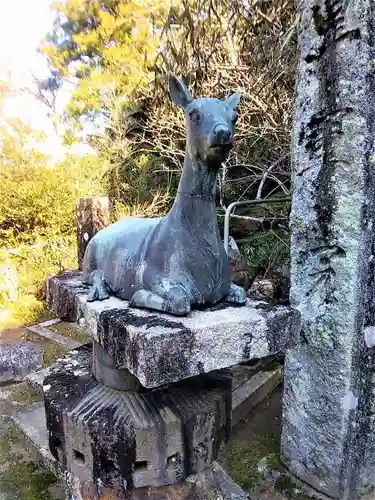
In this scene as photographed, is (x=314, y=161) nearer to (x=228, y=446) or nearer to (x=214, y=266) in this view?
(x=214, y=266)

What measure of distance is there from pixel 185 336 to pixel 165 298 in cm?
21

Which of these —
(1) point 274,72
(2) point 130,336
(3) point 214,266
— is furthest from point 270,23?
(2) point 130,336

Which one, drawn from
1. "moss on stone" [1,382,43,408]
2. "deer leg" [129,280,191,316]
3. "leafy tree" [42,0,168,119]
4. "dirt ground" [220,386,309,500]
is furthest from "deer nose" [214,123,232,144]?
"leafy tree" [42,0,168,119]

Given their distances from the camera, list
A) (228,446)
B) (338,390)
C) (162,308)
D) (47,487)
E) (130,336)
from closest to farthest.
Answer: (130,336)
(162,308)
(338,390)
(47,487)
(228,446)

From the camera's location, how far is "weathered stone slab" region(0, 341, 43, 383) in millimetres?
3496

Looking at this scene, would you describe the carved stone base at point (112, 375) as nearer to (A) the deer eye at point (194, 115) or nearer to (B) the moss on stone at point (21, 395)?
(A) the deer eye at point (194, 115)

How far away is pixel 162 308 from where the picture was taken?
1.46 m

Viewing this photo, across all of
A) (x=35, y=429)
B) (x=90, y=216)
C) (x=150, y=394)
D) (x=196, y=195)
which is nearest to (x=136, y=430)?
(x=150, y=394)

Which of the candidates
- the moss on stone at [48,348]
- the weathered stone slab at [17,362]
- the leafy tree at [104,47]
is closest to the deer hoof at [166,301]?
the weathered stone slab at [17,362]

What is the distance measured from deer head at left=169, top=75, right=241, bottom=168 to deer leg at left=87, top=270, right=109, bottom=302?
2.21 ft

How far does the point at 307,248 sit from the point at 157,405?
3.51 ft

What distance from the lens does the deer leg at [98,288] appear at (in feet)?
5.44

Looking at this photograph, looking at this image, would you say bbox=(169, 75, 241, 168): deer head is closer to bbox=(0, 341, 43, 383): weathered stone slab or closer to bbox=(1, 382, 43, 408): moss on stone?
bbox=(1, 382, 43, 408): moss on stone

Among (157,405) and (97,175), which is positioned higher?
(97,175)
